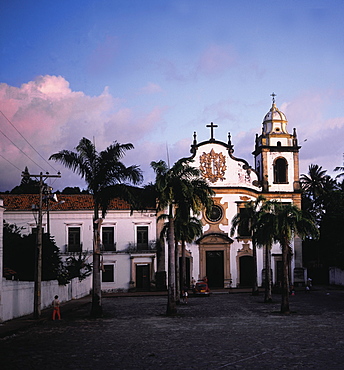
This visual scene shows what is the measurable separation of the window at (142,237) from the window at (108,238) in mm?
2255

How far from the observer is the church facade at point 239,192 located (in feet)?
167

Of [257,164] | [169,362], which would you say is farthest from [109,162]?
[257,164]

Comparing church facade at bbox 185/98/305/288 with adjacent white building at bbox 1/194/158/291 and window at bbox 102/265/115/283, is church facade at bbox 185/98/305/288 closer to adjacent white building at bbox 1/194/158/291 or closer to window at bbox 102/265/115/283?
adjacent white building at bbox 1/194/158/291

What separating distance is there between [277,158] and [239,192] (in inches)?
228

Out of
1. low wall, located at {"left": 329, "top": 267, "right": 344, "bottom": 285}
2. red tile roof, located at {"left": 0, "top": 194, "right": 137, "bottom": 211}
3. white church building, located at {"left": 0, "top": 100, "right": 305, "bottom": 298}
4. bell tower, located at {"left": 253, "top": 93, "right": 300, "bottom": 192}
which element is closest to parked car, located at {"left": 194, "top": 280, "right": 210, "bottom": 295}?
white church building, located at {"left": 0, "top": 100, "right": 305, "bottom": 298}

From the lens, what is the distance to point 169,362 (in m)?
13.0

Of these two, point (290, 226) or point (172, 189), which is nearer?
point (172, 189)

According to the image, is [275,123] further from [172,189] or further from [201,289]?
[172,189]

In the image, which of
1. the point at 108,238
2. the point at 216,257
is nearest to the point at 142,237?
the point at 108,238

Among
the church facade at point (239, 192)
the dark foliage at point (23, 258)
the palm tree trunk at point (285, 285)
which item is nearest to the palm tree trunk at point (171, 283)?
the palm tree trunk at point (285, 285)

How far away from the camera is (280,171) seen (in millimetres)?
54625

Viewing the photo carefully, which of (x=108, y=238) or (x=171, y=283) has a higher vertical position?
(x=108, y=238)

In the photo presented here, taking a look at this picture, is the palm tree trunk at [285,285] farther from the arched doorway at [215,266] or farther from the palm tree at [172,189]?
the arched doorway at [215,266]

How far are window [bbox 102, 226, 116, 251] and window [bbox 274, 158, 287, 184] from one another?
17.2 m
